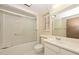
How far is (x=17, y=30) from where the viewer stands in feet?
4.41

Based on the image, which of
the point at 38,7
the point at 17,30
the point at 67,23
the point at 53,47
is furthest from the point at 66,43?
A: the point at 17,30

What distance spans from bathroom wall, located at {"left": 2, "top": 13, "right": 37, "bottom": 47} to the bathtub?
68 mm

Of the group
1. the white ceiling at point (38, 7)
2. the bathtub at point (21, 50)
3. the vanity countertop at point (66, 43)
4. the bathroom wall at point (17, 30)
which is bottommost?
the bathtub at point (21, 50)

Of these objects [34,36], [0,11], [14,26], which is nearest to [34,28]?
[34,36]

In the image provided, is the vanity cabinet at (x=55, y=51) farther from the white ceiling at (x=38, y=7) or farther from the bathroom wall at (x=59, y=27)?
the white ceiling at (x=38, y=7)

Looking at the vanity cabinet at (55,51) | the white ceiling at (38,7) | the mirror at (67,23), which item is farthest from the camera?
the mirror at (67,23)

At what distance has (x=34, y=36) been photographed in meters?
1.49

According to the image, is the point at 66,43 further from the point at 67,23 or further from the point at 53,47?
the point at 67,23

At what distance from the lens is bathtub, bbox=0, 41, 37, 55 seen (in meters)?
1.18

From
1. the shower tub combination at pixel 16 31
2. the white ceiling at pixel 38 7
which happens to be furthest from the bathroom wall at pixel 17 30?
the white ceiling at pixel 38 7

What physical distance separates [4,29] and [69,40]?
1.19 metres

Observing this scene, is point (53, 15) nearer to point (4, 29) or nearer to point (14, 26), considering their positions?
point (14, 26)

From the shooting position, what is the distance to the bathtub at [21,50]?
118 cm

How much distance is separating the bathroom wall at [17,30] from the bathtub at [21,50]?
0.22 feet
